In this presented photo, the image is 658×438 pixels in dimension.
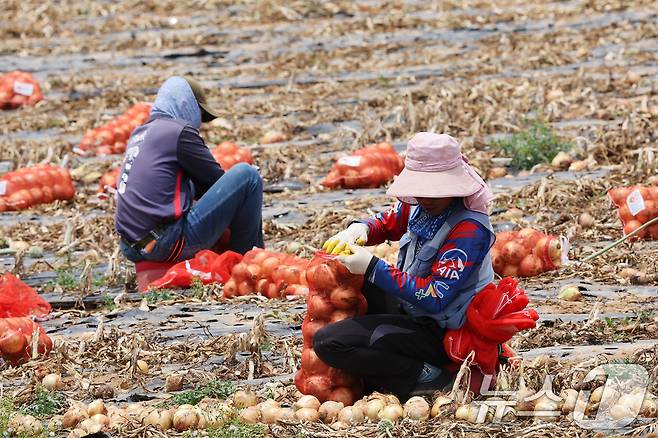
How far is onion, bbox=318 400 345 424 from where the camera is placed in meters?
5.10

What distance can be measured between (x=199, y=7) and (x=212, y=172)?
7796mm

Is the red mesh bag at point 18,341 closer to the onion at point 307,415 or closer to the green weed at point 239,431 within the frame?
the green weed at point 239,431

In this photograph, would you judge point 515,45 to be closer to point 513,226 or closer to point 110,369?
point 513,226

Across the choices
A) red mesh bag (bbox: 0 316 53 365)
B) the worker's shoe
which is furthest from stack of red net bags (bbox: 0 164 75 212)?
the worker's shoe

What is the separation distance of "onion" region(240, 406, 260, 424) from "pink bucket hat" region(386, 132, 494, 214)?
3.50 ft

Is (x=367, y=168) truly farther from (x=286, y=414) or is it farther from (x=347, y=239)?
(x=286, y=414)

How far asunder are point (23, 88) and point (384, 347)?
8.77 m

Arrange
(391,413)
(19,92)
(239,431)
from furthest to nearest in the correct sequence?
(19,92), (391,413), (239,431)

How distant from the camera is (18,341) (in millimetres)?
6250

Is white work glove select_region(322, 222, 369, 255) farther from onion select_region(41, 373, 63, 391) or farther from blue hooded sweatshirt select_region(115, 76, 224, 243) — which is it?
blue hooded sweatshirt select_region(115, 76, 224, 243)

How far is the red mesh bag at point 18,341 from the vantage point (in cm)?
623

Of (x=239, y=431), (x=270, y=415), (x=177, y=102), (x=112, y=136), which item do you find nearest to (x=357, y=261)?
(x=270, y=415)

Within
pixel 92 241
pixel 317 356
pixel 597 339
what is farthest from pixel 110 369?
pixel 92 241

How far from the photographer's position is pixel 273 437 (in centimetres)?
485
